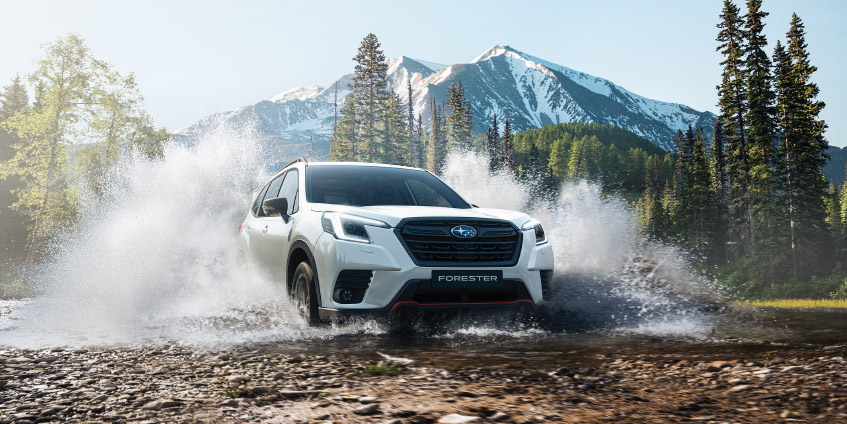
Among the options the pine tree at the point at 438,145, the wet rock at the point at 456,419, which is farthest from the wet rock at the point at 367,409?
the pine tree at the point at 438,145

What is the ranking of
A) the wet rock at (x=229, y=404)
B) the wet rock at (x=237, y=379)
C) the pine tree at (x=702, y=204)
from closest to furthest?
1. the wet rock at (x=229, y=404)
2. the wet rock at (x=237, y=379)
3. the pine tree at (x=702, y=204)

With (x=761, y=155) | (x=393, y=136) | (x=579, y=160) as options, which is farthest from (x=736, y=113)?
(x=579, y=160)

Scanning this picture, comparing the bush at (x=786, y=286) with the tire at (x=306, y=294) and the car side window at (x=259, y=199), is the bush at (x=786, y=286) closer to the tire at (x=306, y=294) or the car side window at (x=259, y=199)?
the car side window at (x=259, y=199)

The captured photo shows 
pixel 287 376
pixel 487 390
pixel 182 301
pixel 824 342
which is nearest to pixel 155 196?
pixel 182 301

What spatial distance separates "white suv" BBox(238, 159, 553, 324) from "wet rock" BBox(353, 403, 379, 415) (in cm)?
200

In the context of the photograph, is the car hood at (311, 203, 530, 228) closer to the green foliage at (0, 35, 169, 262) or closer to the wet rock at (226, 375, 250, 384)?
the wet rock at (226, 375, 250, 384)

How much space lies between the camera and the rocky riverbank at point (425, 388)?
2678 mm

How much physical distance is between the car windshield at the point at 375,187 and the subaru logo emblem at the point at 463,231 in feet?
4.35

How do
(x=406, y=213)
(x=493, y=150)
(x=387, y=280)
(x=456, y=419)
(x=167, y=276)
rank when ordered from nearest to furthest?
1. (x=456, y=419)
2. (x=387, y=280)
3. (x=406, y=213)
4. (x=167, y=276)
5. (x=493, y=150)

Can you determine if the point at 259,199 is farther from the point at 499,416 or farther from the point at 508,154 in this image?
the point at 508,154

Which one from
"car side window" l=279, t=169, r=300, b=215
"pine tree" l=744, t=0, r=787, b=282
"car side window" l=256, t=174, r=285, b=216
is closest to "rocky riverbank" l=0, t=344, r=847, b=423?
"car side window" l=279, t=169, r=300, b=215

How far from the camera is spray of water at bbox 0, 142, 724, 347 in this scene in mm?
5633

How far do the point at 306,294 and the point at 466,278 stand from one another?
1.51 metres

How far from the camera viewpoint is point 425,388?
125 inches
